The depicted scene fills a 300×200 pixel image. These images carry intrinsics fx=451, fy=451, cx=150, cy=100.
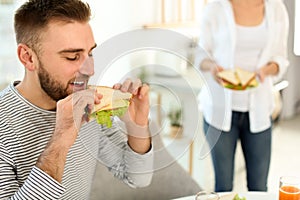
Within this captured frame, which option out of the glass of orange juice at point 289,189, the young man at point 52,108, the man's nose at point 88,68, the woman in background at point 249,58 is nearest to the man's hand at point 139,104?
the young man at point 52,108

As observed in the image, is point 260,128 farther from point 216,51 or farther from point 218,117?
point 218,117

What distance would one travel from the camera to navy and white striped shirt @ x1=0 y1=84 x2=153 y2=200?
106cm

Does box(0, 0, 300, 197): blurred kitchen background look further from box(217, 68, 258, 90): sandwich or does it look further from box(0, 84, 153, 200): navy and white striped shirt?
box(217, 68, 258, 90): sandwich

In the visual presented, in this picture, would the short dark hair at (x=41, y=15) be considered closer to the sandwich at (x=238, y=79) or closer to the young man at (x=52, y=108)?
the young man at (x=52, y=108)

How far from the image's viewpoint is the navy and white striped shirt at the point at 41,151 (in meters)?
1.06

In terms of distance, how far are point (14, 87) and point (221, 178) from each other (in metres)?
1.23

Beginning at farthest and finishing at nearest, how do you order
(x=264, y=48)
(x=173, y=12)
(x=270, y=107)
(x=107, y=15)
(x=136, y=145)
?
(x=173, y=12) → (x=107, y=15) → (x=270, y=107) → (x=264, y=48) → (x=136, y=145)

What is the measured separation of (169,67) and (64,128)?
0.30 metres

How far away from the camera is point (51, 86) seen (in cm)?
120

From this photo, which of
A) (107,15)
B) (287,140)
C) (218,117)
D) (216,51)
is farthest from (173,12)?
(218,117)

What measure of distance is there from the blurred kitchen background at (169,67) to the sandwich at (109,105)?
1.1 inches

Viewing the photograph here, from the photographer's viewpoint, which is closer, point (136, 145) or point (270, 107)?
point (136, 145)

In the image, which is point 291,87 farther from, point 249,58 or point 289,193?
point 289,193

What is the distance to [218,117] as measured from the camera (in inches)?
54.3
